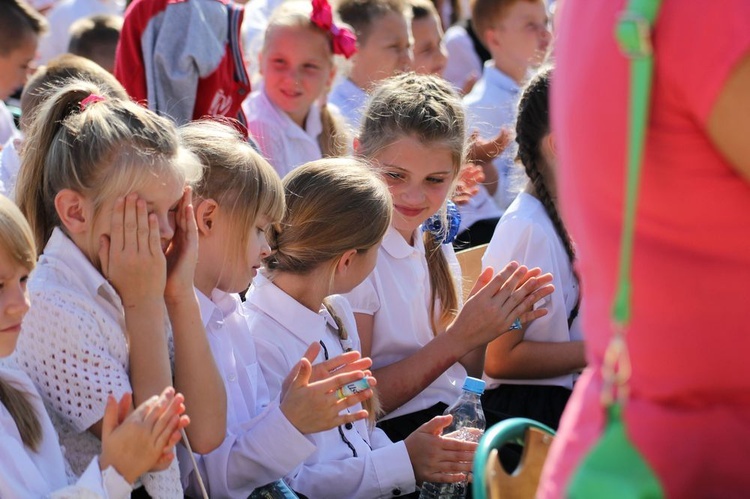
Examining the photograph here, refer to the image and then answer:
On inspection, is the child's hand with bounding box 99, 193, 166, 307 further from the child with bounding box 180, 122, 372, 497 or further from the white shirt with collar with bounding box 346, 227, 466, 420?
the white shirt with collar with bounding box 346, 227, 466, 420

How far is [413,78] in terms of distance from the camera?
3562 millimetres

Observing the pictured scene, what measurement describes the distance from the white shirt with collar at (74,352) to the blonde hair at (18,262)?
132mm

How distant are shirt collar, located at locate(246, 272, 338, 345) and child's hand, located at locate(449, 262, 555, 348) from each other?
490 millimetres

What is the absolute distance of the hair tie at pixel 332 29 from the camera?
185 inches

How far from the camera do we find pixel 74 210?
2.23 metres

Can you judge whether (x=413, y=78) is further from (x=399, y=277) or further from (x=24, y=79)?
(x=24, y=79)

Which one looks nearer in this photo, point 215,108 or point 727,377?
point 727,377

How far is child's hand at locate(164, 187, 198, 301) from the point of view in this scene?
7.69ft

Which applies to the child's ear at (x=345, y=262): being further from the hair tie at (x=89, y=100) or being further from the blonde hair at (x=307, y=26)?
the blonde hair at (x=307, y=26)

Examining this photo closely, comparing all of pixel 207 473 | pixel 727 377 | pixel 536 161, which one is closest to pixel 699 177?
pixel 727 377

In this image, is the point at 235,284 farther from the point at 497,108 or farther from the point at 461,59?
the point at 461,59

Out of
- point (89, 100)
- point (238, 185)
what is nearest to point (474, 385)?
point (238, 185)

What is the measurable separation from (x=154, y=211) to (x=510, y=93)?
4.02m

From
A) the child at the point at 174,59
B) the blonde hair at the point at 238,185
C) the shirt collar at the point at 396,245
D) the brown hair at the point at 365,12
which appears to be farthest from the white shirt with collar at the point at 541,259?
the brown hair at the point at 365,12
